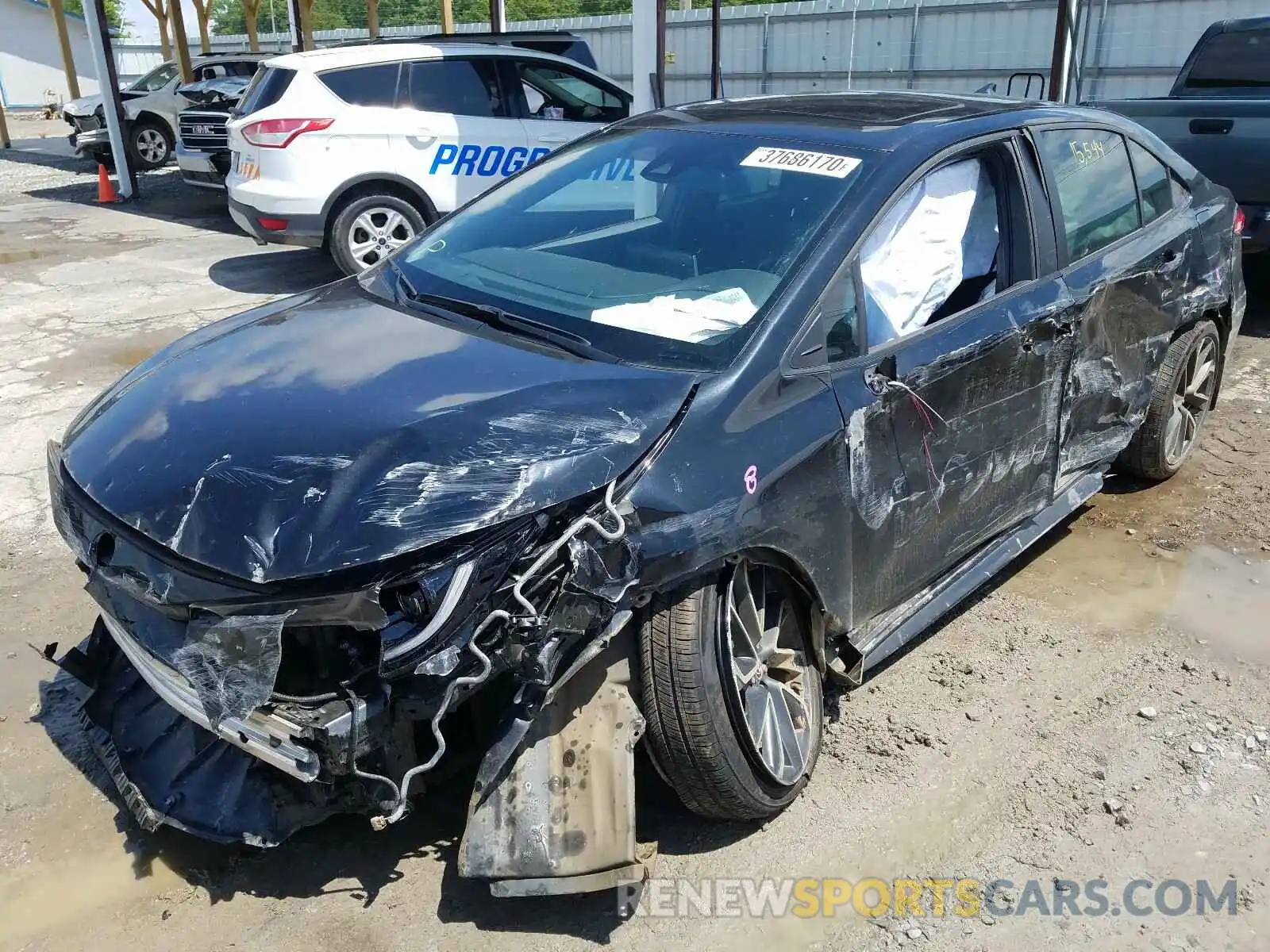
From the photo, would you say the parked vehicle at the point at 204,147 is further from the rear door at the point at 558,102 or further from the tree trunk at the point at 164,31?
the tree trunk at the point at 164,31

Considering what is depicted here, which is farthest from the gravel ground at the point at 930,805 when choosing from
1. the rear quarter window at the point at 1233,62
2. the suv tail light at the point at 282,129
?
the rear quarter window at the point at 1233,62

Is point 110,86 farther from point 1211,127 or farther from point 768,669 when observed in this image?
point 768,669

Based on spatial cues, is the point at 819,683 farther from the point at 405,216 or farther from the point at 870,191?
Result: the point at 405,216

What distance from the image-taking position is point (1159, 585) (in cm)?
418

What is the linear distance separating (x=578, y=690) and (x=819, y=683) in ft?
2.73

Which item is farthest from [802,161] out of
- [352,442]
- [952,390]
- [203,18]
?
[203,18]

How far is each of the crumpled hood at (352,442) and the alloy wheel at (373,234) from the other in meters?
6.00

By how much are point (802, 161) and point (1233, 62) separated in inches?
280

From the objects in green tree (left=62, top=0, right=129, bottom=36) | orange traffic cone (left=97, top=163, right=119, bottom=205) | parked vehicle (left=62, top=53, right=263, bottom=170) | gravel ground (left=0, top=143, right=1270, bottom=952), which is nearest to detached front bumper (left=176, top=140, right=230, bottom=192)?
orange traffic cone (left=97, top=163, right=119, bottom=205)

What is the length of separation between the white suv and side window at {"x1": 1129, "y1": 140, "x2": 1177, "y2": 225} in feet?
17.4

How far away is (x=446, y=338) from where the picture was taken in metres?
2.98

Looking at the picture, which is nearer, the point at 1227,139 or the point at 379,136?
the point at 1227,139

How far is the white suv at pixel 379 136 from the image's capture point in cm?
850

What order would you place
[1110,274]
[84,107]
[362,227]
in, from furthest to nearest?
1. [84,107]
2. [362,227]
3. [1110,274]
